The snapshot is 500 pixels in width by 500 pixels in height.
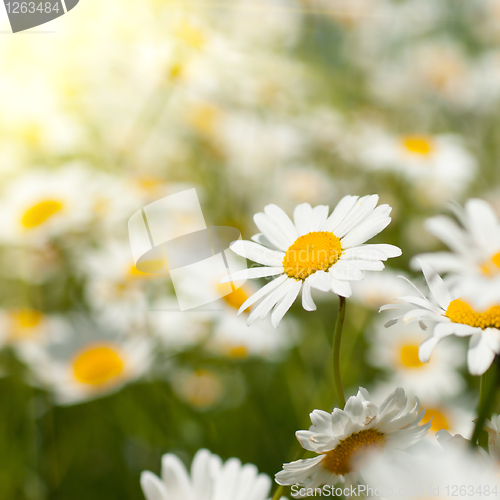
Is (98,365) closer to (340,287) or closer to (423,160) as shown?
(340,287)

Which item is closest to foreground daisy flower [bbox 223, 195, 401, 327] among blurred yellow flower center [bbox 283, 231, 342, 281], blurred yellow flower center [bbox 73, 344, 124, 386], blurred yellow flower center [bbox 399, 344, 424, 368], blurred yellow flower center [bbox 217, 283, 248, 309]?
blurred yellow flower center [bbox 283, 231, 342, 281]

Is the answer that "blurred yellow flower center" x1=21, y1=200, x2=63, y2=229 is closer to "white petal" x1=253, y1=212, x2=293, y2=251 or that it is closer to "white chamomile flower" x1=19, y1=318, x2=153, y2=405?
"white chamomile flower" x1=19, y1=318, x2=153, y2=405

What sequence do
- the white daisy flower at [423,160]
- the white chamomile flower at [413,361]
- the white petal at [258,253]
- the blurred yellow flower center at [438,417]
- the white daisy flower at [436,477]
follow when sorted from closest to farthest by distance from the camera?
the white daisy flower at [436,477]
the white petal at [258,253]
the blurred yellow flower center at [438,417]
the white chamomile flower at [413,361]
the white daisy flower at [423,160]

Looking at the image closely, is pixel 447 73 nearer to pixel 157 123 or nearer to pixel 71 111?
pixel 157 123

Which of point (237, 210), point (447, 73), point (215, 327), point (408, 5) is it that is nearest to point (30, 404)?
point (215, 327)

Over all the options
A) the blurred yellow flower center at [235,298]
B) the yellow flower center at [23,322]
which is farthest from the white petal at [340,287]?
the yellow flower center at [23,322]

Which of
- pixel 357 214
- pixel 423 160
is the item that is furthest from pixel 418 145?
pixel 357 214

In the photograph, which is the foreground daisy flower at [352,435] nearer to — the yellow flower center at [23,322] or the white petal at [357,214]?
the white petal at [357,214]
